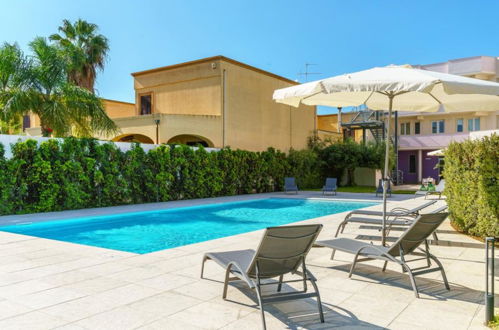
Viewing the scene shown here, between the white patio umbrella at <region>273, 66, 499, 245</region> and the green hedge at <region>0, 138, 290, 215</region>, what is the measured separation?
924 centimetres

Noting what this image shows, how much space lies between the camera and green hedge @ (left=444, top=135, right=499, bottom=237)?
716cm

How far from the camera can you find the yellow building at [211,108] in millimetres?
21428

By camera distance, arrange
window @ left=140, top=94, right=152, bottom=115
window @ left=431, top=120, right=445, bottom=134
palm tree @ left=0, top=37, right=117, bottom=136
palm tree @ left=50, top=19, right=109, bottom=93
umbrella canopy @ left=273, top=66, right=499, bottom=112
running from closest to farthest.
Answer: umbrella canopy @ left=273, top=66, right=499, bottom=112, palm tree @ left=0, top=37, right=117, bottom=136, palm tree @ left=50, top=19, right=109, bottom=93, window @ left=140, top=94, right=152, bottom=115, window @ left=431, top=120, right=445, bottom=134

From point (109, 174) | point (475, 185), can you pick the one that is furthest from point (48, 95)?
point (475, 185)

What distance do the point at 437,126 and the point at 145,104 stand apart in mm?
23501

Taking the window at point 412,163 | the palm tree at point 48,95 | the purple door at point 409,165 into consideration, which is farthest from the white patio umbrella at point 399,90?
the window at point 412,163

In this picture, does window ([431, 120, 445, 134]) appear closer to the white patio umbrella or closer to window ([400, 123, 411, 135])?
window ([400, 123, 411, 135])

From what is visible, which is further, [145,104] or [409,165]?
[409,165]

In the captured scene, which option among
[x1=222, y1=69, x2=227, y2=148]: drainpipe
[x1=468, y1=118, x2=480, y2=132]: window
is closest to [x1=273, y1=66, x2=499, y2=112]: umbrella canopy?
[x1=222, y1=69, x2=227, y2=148]: drainpipe

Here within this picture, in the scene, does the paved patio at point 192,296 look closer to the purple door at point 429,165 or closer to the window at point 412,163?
the purple door at point 429,165

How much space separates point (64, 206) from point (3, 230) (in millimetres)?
3998

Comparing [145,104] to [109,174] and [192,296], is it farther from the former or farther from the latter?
[192,296]

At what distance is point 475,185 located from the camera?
24.9 feet

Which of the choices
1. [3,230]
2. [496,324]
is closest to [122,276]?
[496,324]
